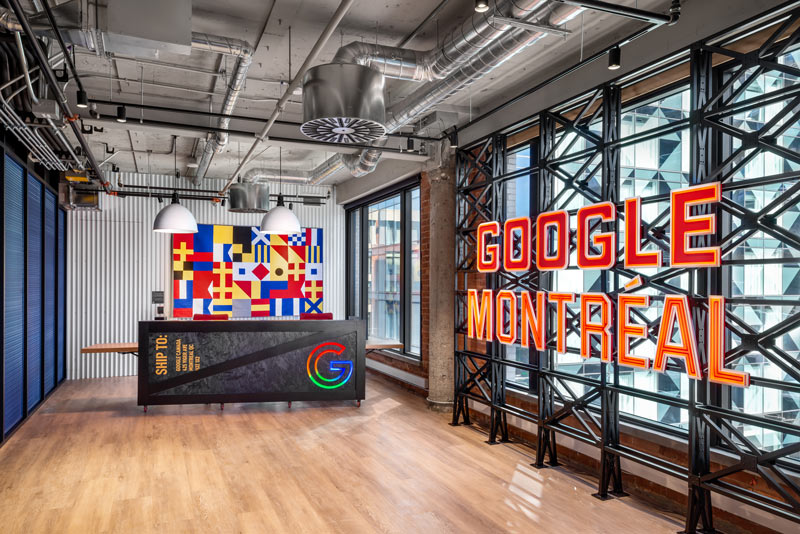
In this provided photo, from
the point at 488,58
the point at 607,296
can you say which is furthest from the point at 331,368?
the point at 488,58

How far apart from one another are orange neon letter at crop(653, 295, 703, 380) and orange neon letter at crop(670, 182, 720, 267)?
0.25m

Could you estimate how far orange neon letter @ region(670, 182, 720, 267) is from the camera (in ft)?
11.2

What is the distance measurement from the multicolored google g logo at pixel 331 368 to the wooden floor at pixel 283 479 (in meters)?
0.48

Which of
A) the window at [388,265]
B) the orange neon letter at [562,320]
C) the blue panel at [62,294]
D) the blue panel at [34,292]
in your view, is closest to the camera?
the orange neon letter at [562,320]

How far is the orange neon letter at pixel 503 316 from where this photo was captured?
17.2 ft

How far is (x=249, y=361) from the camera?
7.01 meters

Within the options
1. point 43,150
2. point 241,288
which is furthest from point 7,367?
point 241,288

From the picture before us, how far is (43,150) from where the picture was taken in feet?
17.6

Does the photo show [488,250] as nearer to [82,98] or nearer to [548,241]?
[548,241]

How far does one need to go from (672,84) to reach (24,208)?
6.63 m

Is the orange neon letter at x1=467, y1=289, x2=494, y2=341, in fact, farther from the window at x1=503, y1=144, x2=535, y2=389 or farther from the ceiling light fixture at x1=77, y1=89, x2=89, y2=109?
the ceiling light fixture at x1=77, y1=89, x2=89, y2=109

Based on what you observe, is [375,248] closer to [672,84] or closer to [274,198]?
[274,198]

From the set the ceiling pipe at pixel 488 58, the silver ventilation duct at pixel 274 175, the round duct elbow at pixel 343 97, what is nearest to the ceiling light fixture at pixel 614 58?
the ceiling pipe at pixel 488 58

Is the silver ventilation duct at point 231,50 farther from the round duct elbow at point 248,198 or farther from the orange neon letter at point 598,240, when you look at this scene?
the orange neon letter at point 598,240
